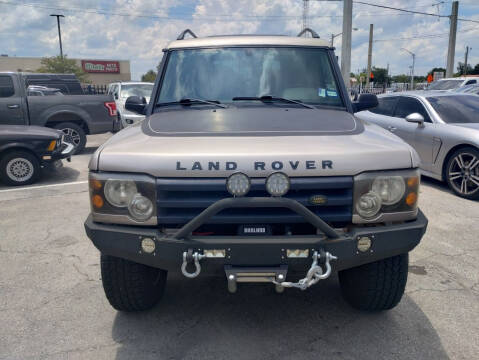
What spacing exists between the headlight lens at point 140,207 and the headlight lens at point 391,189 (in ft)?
4.34

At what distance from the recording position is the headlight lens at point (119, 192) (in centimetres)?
255

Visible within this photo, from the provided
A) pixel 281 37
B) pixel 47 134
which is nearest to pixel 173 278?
pixel 281 37

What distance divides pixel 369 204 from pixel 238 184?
0.78m

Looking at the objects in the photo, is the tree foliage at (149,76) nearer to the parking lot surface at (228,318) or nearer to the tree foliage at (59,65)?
the tree foliage at (59,65)

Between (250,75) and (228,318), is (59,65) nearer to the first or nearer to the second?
(250,75)

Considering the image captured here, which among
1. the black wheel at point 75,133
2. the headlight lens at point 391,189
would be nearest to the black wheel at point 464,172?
the headlight lens at point 391,189

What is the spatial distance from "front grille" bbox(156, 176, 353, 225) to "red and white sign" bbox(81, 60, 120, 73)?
6396 cm

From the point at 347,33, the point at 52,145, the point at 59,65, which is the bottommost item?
the point at 52,145

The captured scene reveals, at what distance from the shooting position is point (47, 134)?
781 cm

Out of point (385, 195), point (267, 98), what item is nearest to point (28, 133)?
point (267, 98)

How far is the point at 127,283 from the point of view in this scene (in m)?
3.01

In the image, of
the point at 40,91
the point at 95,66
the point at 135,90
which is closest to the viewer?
the point at 40,91

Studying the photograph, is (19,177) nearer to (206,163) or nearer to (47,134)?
(47,134)

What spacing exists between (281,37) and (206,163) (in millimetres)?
2075
